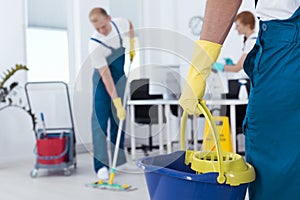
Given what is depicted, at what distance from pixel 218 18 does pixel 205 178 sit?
0.37 meters

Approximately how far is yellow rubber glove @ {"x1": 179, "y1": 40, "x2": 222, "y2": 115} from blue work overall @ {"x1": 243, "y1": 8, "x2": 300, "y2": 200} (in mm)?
102

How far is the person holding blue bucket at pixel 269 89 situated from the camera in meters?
1.00

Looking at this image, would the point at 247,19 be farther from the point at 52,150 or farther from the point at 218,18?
the point at 218,18

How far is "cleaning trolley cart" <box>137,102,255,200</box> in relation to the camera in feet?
3.22

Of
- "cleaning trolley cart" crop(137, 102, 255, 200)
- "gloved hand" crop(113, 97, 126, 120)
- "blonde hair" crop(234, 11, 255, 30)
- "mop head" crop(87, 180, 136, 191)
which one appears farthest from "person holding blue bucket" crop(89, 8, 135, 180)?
"blonde hair" crop(234, 11, 255, 30)

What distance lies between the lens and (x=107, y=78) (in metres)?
2.31

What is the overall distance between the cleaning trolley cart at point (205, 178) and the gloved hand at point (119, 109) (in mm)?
694

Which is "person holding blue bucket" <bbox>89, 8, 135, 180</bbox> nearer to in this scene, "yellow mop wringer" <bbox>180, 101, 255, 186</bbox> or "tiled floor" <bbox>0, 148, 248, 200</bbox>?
"tiled floor" <bbox>0, 148, 248, 200</bbox>

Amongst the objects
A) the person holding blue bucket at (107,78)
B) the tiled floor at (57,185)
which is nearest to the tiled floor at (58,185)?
the tiled floor at (57,185)

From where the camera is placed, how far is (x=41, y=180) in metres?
3.54

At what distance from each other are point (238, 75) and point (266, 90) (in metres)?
3.85

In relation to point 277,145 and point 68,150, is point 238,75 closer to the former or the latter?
point 68,150

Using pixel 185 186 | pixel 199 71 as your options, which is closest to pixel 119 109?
pixel 199 71

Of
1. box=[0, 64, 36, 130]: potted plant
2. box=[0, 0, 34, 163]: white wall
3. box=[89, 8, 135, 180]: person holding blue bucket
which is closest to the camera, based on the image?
box=[89, 8, 135, 180]: person holding blue bucket
